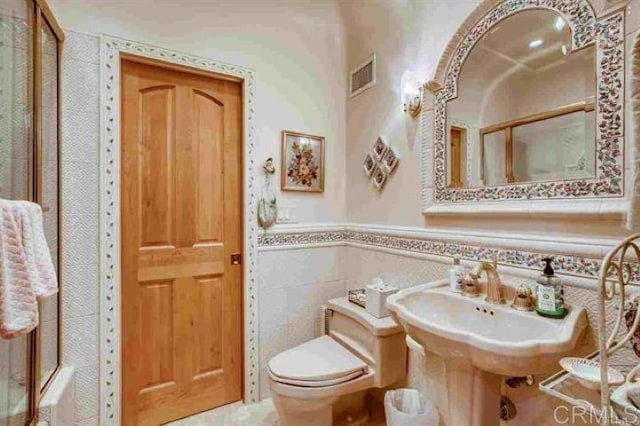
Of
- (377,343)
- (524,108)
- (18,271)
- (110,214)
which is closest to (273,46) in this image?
(110,214)

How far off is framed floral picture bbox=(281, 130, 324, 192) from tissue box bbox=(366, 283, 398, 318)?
826 mm

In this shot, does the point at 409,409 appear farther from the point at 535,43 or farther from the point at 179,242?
the point at 535,43

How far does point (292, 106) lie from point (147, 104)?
87 centimetres

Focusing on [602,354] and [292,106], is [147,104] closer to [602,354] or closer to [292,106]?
[292,106]

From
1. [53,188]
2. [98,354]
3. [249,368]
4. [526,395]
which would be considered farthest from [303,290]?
[53,188]

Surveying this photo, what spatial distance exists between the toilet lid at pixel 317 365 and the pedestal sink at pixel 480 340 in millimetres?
512

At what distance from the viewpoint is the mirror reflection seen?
43.4 inches

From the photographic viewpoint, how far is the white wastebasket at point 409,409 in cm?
129

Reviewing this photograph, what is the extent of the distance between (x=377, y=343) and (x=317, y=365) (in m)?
0.32

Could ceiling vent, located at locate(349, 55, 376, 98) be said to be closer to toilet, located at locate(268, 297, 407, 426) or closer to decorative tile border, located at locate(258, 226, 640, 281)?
decorative tile border, located at locate(258, 226, 640, 281)

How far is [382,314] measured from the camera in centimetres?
166

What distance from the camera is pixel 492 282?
4.12 ft

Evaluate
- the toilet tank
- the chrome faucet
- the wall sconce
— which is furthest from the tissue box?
the wall sconce

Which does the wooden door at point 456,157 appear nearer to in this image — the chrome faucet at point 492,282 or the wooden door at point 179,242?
the chrome faucet at point 492,282
